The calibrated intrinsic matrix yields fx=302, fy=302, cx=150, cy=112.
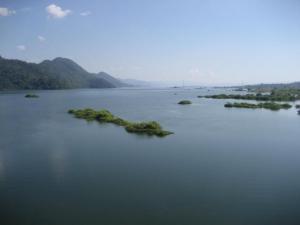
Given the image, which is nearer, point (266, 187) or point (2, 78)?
point (266, 187)

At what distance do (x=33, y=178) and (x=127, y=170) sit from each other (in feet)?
13.4

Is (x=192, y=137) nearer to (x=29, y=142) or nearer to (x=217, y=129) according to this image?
(x=217, y=129)

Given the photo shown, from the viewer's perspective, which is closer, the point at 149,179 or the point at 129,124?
the point at 149,179

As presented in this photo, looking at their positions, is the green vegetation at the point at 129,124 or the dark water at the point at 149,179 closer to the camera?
the dark water at the point at 149,179

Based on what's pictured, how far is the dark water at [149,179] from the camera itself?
991 centimetres

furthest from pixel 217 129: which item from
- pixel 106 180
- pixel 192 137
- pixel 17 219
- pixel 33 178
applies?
pixel 17 219

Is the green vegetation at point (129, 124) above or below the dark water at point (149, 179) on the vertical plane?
above

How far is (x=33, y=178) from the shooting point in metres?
13.0

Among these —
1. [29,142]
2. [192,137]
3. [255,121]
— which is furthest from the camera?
[255,121]

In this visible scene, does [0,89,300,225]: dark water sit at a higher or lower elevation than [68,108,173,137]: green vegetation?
lower

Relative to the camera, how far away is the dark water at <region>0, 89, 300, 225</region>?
991 cm

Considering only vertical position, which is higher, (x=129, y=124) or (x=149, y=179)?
(x=129, y=124)

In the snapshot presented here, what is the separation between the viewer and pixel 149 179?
12891 mm

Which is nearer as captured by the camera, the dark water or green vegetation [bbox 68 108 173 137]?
Result: the dark water
